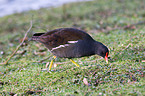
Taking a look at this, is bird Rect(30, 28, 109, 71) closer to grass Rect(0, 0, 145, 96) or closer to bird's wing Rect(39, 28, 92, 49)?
bird's wing Rect(39, 28, 92, 49)

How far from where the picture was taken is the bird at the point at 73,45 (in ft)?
13.4

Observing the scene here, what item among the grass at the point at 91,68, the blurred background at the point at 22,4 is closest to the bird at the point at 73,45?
the grass at the point at 91,68

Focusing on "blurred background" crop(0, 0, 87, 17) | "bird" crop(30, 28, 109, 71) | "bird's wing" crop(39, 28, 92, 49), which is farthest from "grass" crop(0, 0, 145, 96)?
"blurred background" crop(0, 0, 87, 17)

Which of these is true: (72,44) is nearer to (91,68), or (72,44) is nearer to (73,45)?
(73,45)

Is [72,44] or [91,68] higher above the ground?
[72,44]

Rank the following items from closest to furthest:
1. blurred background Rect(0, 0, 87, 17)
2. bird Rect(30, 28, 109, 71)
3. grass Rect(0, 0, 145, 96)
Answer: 1. grass Rect(0, 0, 145, 96)
2. bird Rect(30, 28, 109, 71)
3. blurred background Rect(0, 0, 87, 17)

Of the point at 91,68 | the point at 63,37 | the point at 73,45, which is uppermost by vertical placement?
the point at 63,37

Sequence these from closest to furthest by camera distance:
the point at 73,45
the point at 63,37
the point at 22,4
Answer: the point at 73,45, the point at 63,37, the point at 22,4

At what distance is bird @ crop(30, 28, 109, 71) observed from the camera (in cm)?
407

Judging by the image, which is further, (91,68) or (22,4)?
(22,4)

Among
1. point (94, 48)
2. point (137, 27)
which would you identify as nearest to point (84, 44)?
point (94, 48)

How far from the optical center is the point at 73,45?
13.4 feet

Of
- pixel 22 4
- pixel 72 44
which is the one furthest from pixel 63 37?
pixel 22 4

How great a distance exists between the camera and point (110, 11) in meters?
8.48
